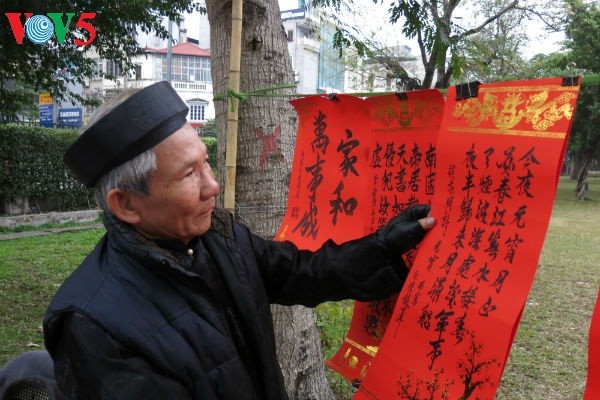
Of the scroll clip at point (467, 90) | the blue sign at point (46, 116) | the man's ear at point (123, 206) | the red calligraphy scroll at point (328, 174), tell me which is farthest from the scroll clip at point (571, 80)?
the blue sign at point (46, 116)

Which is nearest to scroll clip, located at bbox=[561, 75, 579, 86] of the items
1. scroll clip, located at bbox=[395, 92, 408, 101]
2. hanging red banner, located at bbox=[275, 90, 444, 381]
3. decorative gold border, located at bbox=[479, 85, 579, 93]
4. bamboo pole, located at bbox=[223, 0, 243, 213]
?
decorative gold border, located at bbox=[479, 85, 579, 93]

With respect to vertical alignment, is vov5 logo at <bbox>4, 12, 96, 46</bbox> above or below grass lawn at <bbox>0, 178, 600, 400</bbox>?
above

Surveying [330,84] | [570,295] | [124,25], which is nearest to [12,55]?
[124,25]

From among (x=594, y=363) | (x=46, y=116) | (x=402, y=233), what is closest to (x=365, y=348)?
(x=402, y=233)

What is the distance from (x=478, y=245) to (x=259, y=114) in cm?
134

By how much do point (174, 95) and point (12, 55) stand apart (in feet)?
17.2

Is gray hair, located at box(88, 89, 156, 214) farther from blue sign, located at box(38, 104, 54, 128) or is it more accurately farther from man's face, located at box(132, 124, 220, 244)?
blue sign, located at box(38, 104, 54, 128)

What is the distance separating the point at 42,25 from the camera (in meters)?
5.21

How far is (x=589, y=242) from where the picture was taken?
30.4 feet

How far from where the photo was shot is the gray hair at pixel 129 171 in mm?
1251

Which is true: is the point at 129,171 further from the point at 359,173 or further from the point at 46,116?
the point at 46,116

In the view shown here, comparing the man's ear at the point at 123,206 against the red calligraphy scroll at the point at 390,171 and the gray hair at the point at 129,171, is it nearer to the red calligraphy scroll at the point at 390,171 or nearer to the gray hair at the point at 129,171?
the gray hair at the point at 129,171

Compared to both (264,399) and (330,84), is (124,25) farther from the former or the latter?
(330,84)

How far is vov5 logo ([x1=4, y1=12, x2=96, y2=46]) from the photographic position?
499cm
